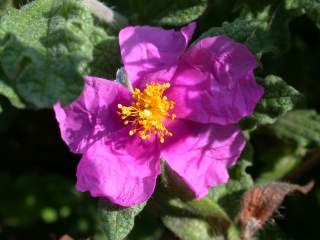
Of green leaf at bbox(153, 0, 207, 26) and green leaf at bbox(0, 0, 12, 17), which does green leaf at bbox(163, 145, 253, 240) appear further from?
green leaf at bbox(0, 0, 12, 17)

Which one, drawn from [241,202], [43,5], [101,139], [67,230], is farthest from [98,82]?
[67,230]

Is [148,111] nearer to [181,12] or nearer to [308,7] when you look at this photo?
[181,12]

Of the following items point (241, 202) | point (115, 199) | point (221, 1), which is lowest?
point (241, 202)

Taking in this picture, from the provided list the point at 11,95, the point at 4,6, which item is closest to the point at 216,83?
the point at 11,95

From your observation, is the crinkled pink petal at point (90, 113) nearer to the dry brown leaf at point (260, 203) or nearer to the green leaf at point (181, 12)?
the green leaf at point (181, 12)

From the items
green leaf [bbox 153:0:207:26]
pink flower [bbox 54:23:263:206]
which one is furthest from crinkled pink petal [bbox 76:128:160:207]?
green leaf [bbox 153:0:207:26]

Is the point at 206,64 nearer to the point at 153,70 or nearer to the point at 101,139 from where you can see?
the point at 153,70
